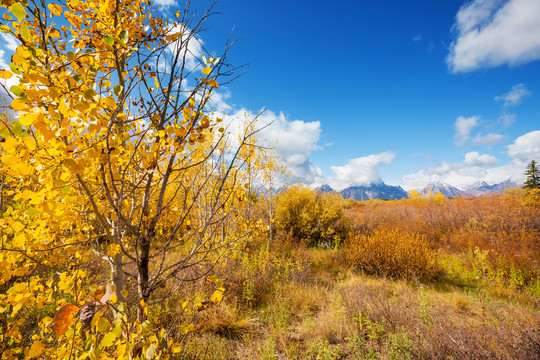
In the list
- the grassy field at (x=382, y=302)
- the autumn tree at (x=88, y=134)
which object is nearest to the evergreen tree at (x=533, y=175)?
the grassy field at (x=382, y=302)

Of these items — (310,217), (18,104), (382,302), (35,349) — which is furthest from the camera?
(310,217)

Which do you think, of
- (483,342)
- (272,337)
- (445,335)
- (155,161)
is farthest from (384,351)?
(155,161)

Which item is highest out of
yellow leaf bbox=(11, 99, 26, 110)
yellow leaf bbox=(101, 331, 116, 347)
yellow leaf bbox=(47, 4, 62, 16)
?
yellow leaf bbox=(47, 4, 62, 16)

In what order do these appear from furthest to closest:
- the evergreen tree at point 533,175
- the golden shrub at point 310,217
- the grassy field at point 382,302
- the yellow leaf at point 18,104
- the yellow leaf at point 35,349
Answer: the evergreen tree at point 533,175 → the golden shrub at point 310,217 → the grassy field at point 382,302 → the yellow leaf at point 35,349 → the yellow leaf at point 18,104

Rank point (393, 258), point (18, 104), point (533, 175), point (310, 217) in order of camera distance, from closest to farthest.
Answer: point (18, 104), point (393, 258), point (310, 217), point (533, 175)

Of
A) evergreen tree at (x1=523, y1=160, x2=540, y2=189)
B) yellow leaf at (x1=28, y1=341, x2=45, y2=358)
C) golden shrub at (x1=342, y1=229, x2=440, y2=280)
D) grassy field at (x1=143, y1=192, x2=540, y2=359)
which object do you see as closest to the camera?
yellow leaf at (x1=28, y1=341, x2=45, y2=358)

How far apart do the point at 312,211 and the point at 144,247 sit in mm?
8326

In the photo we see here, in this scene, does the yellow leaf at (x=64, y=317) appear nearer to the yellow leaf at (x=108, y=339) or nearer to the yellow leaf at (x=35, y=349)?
the yellow leaf at (x=108, y=339)

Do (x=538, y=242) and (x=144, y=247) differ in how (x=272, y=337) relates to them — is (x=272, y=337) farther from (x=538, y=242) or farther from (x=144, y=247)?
(x=538, y=242)

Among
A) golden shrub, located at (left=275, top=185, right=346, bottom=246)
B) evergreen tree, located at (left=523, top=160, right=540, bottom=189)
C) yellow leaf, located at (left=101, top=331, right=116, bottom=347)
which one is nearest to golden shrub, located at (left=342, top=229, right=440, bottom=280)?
golden shrub, located at (left=275, top=185, right=346, bottom=246)

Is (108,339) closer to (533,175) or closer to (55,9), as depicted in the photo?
(55,9)

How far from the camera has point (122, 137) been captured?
0.90 meters

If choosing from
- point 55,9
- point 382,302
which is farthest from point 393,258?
point 55,9

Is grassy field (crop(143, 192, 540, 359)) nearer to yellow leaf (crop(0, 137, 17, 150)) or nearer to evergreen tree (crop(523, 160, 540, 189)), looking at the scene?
yellow leaf (crop(0, 137, 17, 150))
